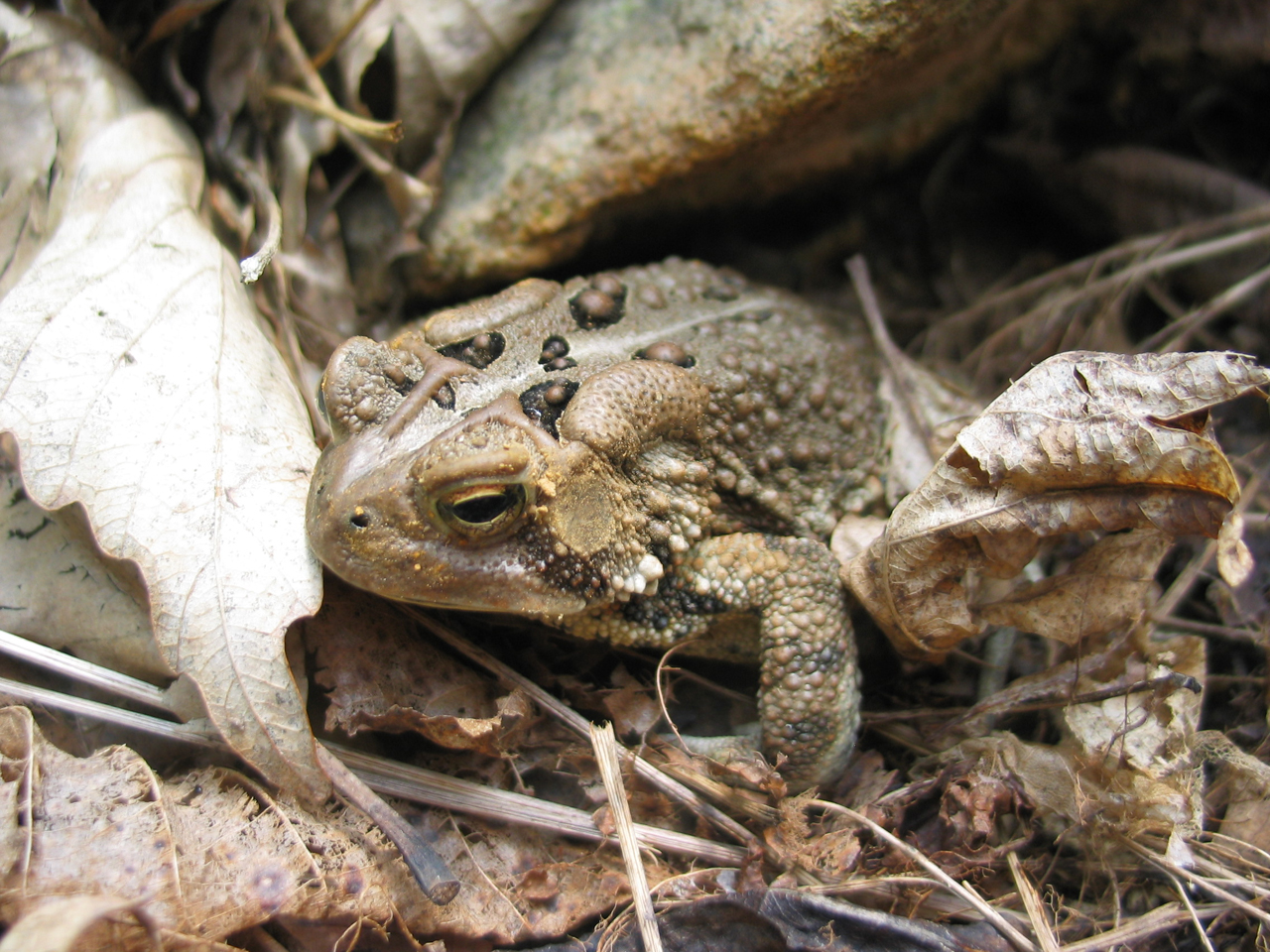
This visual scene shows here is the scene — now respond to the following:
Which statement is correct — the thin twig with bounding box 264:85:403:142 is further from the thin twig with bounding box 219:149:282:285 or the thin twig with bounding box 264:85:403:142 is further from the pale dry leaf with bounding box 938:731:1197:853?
the pale dry leaf with bounding box 938:731:1197:853

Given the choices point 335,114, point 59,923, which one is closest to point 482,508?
point 59,923

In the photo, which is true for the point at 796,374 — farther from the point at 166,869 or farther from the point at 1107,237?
the point at 166,869

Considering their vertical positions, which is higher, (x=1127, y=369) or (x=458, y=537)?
(x=1127, y=369)

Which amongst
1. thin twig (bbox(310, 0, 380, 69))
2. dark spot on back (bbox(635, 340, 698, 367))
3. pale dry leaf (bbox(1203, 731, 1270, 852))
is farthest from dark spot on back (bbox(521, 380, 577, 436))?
pale dry leaf (bbox(1203, 731, 1270, 852))

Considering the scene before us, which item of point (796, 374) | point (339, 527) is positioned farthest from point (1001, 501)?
point (339, 527)

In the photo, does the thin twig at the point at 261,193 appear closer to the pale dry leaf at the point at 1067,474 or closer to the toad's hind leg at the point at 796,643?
the toad's hind leg at the point at 796,643

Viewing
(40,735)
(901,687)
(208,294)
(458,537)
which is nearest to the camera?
(40,735)

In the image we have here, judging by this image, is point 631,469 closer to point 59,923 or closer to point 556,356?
point 556,356
